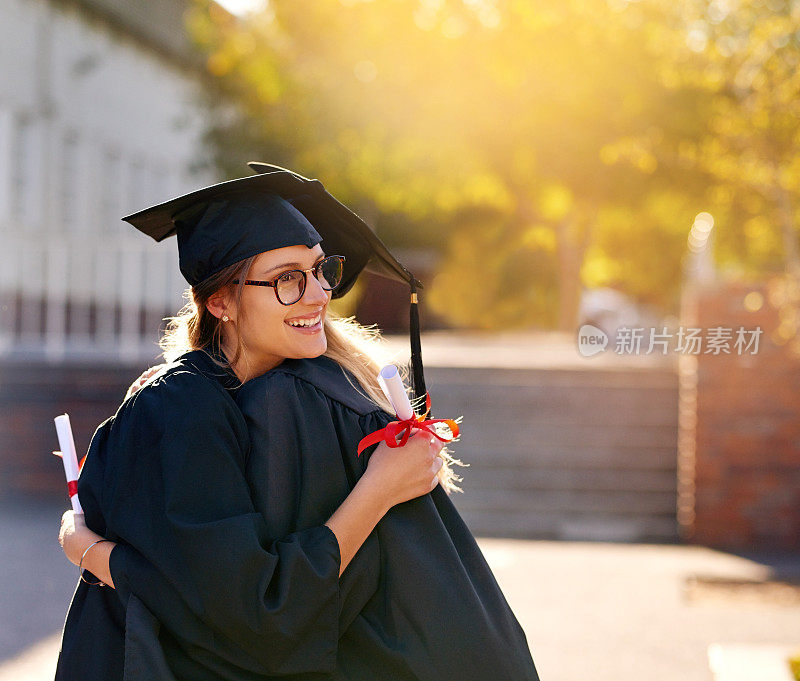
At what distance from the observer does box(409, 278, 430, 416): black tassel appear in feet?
8.32

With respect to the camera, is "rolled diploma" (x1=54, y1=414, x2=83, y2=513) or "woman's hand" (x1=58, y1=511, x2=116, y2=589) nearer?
"woman's hand" (x1=58, y1=511, x2=116, y2=589)

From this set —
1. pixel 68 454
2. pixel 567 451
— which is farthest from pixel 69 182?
pixel 68 454

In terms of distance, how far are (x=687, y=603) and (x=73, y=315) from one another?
696 cm

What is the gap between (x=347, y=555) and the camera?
2082 mm

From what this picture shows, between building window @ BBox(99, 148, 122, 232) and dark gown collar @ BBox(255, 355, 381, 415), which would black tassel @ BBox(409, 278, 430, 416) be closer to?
dark gown collar @ BBox(255, 355, 381, 415)

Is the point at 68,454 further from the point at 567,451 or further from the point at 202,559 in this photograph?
the point at 567,451

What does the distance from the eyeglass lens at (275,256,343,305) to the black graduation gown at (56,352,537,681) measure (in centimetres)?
14

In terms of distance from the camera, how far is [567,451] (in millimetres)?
9961

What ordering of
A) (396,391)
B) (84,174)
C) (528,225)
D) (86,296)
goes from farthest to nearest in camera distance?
(528,225)
(84,174)
(86,296)
(396,391)

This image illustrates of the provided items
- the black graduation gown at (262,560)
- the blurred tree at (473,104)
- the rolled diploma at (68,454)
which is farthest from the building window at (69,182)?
the black graduation gown at (262,560)

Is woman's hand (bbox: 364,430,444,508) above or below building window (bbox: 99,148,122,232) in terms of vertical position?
below

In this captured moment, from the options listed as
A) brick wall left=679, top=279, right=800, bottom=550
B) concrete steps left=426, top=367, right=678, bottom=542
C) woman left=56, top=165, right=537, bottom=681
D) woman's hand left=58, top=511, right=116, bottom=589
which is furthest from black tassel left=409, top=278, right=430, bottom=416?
concrete steps left=426, top=367, right=678, bottom=542

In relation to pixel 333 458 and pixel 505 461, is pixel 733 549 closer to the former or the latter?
pixel 505 461

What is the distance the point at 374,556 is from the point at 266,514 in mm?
228
